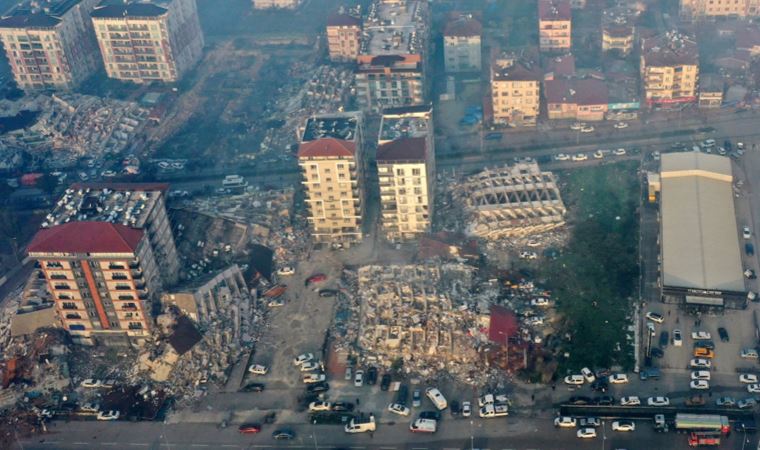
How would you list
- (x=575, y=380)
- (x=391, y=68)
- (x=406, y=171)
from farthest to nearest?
(x=391, y=68)
(x=406, y=171)
(x=575, y=380)

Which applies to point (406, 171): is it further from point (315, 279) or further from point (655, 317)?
point (655, 317)

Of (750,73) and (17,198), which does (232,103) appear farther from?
(750,73)

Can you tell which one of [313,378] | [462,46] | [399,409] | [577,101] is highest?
[462,46]

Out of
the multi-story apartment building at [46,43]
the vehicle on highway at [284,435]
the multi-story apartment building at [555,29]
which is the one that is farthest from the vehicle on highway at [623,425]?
the multi-story apartment building at [46,43]

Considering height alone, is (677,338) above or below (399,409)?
above

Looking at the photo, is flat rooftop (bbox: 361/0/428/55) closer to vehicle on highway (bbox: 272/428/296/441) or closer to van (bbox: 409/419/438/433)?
van (bbox: 409/419/438/433)

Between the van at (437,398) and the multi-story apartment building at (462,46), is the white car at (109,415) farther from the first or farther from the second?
the multi-story apartment building at (462,46)

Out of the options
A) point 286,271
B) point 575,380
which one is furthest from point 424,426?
point 286,271
